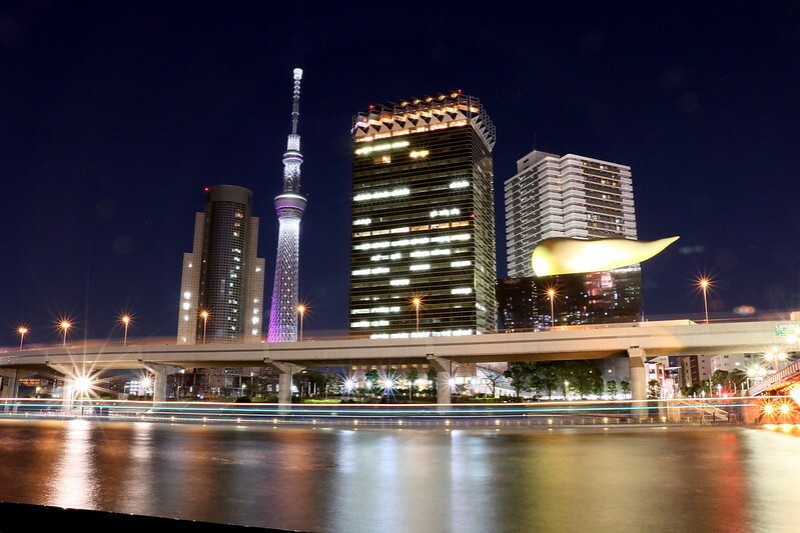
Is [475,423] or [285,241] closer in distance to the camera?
[475,423]

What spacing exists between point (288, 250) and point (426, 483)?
168853 millimetres

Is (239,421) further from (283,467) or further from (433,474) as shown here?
(433,474)

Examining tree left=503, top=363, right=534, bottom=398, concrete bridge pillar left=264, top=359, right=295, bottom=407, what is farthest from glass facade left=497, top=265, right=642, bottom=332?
concrete bridge pillar left=264, top=359, right=295, bottom=407

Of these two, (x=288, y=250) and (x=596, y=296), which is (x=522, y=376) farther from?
(x=288, y=250)

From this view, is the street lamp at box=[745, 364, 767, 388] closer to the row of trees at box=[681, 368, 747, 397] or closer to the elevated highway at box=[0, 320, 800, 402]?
the row of trees at box=[681, 368, 747, 397]

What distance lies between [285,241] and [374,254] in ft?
92.8

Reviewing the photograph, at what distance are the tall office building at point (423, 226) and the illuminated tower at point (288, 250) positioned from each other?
18.8 m

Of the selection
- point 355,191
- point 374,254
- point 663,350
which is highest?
point 355,191

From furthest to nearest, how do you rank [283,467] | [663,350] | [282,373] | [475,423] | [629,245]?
[629,245], [282,373], [663,350], [475,423], [283,467]

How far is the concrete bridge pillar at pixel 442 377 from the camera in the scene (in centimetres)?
6924

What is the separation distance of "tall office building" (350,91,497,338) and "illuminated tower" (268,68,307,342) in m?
18.8

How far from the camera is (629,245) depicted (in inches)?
3989

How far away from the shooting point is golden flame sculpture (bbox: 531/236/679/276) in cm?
10075

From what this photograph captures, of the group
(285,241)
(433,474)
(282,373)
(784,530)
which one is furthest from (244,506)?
(285,241)
